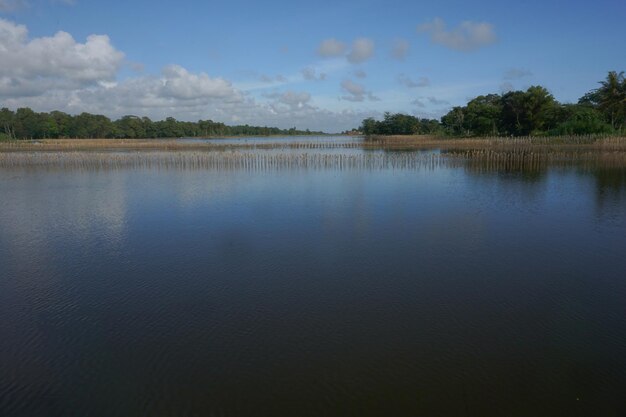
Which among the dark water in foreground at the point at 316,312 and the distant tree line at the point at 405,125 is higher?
the distant tree line at the point at 405,125

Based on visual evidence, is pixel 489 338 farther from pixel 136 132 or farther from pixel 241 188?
pixel 136 132

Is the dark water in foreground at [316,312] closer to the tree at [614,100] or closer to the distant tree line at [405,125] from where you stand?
the tree at [614,100]

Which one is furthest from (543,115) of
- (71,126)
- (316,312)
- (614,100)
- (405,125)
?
(71,126)

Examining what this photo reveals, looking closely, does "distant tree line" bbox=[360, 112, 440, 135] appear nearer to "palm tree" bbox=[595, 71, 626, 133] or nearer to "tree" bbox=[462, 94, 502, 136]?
"tree" bbox=[462, 94, 502, 136]

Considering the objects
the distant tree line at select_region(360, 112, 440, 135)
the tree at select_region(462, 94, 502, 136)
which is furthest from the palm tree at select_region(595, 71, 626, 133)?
the distant tree line at select_region(360, 112, 440, 135)

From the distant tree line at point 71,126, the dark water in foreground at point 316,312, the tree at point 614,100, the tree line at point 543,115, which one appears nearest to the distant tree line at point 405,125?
the tree line at point 543,115

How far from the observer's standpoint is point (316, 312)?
602 cm

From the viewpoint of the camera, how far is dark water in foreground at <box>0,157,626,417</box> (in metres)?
4.25

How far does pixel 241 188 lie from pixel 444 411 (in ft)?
47.2

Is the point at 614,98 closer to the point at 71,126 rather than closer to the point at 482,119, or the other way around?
the point at 482,119

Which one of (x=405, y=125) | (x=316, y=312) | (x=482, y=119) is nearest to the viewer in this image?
(x=316, y=312)

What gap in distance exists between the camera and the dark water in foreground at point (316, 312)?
4254mm

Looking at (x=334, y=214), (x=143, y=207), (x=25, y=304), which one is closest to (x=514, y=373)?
(x=25, y=304)

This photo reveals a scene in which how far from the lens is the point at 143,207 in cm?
1379
